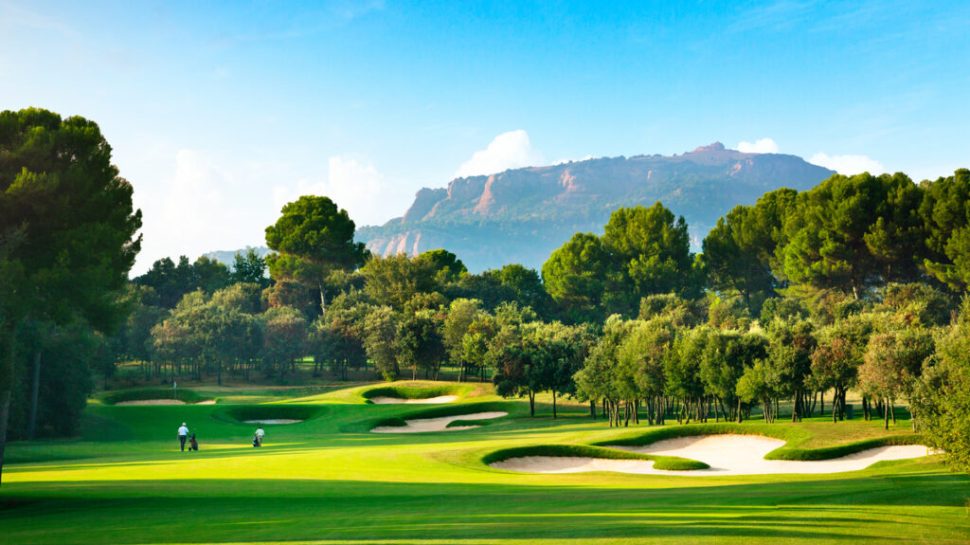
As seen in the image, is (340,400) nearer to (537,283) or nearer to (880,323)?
(880,323)

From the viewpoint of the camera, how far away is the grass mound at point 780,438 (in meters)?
33.4

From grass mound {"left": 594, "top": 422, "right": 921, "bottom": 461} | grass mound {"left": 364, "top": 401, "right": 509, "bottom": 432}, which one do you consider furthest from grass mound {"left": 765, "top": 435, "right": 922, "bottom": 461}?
grass mound {"left": 364, "top": 401, "right": 509, "bottom": 432}

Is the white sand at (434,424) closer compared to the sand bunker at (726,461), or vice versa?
the sand bunker at (726,461)

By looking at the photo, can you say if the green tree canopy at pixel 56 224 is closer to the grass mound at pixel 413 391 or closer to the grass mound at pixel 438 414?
the grass mound at pixel 438 414

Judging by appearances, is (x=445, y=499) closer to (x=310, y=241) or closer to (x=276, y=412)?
(x=276, y=412)

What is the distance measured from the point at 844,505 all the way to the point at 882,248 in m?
68.5

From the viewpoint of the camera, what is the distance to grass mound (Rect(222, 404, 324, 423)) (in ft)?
197

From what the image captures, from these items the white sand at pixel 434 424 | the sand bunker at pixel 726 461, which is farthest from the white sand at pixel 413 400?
the sand bunker at pixel 726 461

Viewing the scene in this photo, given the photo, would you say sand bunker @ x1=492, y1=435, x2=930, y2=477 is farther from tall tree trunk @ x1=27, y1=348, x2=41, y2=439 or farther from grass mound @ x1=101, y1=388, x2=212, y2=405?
grass mound @ x1=101, y1=388, x2=212, y2=405

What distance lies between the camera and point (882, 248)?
76.9 meters

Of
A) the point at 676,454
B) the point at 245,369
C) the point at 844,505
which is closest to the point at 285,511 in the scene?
the point at 844,505

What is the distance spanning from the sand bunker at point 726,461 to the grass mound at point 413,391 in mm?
37846

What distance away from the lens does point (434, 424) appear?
57.5 m

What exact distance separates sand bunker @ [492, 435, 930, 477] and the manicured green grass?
67 cm
